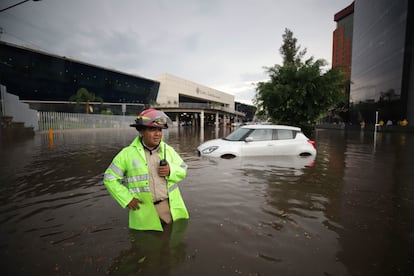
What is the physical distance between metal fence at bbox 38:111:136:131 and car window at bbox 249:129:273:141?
2365cm

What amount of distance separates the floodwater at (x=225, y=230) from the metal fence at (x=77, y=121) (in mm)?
21210

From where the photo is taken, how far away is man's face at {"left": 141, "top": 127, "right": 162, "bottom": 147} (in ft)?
7.80

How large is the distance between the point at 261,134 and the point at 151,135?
627 centimetres

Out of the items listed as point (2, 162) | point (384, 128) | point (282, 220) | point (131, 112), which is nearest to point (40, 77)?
point (131, 112)

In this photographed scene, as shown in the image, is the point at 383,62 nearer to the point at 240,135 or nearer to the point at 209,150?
the point at 240,135

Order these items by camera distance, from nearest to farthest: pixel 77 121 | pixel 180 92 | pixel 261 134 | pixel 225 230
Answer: pixel 225 230 → pixel 261 134 → pixel 77 121 → pixel 180 92

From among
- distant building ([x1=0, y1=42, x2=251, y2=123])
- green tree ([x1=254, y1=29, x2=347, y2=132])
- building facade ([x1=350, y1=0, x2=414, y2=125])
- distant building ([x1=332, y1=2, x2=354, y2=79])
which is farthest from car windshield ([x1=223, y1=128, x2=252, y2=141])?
distant building ([x1=332, y1=2, x2=354, y2=79])

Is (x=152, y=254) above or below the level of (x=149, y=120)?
below

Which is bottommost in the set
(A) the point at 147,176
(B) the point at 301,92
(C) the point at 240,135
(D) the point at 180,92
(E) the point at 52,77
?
(A) the point at 147,176

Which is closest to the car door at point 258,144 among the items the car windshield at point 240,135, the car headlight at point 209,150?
the car windshield at point 240,135

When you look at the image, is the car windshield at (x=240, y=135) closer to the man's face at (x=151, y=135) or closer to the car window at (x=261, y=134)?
the car window at (x=261, y=134)

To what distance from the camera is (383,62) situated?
96.0ft

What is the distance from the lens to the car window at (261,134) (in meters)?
7.97

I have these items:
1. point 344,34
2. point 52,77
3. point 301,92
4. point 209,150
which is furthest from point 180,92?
point 344,34
